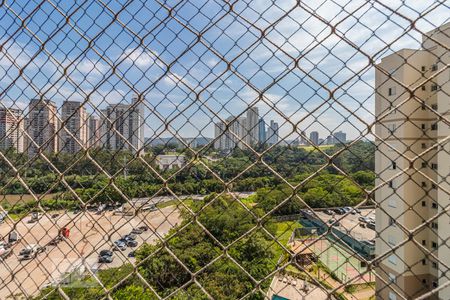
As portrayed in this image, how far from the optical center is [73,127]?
1164 millimetres

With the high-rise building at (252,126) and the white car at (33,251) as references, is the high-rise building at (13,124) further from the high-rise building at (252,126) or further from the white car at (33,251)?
the high-rise building at (252,126)

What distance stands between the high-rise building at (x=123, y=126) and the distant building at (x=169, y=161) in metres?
0.11

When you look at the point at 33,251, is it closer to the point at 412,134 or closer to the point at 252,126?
the point at 252,126

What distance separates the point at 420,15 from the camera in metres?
0.70

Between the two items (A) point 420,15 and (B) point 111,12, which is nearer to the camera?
(A) point 420,15

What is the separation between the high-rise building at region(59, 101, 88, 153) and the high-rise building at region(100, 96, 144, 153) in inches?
3.2

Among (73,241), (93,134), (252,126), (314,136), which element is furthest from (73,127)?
(314,136)

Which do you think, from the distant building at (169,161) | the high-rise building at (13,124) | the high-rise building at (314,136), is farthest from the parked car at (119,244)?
the high-rise building at (314,136)

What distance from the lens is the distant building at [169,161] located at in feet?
Answer: 3.41

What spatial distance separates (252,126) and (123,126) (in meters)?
0.49

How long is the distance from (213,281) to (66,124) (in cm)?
630

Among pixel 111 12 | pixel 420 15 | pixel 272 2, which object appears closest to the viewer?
pixel 420 15

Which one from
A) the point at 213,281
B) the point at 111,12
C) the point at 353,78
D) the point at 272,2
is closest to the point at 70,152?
the point at 111,12

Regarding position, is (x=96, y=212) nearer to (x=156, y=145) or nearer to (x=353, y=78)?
(x=156, y=145)
